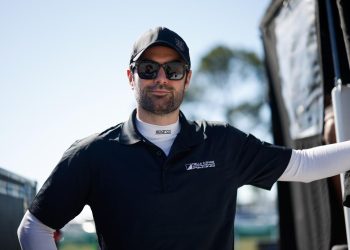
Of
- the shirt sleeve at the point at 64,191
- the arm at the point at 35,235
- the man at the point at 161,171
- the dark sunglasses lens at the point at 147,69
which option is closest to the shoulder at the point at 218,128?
the man at the point at 161,171

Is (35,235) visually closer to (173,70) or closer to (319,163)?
(173,70)

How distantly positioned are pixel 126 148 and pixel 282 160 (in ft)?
2.26

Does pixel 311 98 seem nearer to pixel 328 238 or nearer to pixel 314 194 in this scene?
pixel 314 194

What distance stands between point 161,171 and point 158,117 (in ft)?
0.83

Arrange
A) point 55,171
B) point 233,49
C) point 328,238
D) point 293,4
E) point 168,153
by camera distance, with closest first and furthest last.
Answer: point 55,171
point 168,153
point 328,238
point 293,4
point 233,49

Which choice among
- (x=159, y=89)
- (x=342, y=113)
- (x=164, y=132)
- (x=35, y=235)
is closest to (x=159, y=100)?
(x=159, y=89)

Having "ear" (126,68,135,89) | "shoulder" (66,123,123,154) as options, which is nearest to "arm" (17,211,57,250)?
"shoulder" (66,123,123,154)

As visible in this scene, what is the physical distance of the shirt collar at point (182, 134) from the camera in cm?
216

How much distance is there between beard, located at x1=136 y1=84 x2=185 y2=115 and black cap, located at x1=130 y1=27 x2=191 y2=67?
0.15 metres

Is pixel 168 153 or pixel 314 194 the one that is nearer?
pixel 168 153

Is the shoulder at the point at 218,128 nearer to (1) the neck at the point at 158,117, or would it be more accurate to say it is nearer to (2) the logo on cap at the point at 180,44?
(1) the neck at the point at 158,117

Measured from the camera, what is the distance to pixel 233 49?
982 inches

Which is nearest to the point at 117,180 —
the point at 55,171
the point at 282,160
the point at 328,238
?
the point at 55,171

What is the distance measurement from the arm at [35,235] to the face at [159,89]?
2.09 ft
